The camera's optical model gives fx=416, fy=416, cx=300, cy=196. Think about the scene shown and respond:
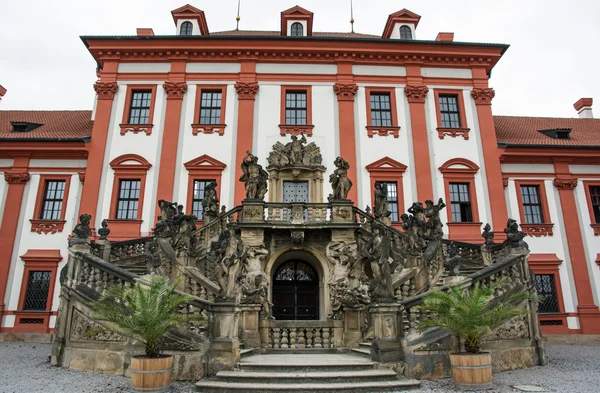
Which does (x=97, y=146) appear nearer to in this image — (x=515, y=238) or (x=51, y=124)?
(x=51, y=124)

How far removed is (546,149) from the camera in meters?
19.4

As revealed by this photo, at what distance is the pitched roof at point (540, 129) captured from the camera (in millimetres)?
20406

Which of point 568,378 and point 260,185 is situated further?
point 260,185

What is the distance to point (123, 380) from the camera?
7832 millimetres

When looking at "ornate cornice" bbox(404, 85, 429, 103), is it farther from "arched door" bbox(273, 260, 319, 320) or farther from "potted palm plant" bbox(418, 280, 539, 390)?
"potted palm plant" bbox(418, 280, 539, 390)

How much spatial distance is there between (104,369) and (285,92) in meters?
14.3

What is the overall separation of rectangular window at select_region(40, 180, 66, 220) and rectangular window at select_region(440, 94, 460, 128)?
1780 cm

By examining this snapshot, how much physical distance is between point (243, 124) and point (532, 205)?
13.8m

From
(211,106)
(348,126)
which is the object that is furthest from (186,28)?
(348,126)

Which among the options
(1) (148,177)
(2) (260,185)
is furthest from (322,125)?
(1) (148,177)

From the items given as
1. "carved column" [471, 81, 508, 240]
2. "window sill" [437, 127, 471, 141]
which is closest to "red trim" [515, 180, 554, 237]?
"carved column" [471, 81, 508, 240]

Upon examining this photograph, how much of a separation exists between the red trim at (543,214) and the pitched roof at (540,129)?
6.18ft

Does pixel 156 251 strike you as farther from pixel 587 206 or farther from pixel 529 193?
pixel 587 206

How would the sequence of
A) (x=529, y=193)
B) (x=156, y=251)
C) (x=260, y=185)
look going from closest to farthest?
1. (x=156, y=251)
2. (x=260, y=185)
3. (x=529, y=193)
